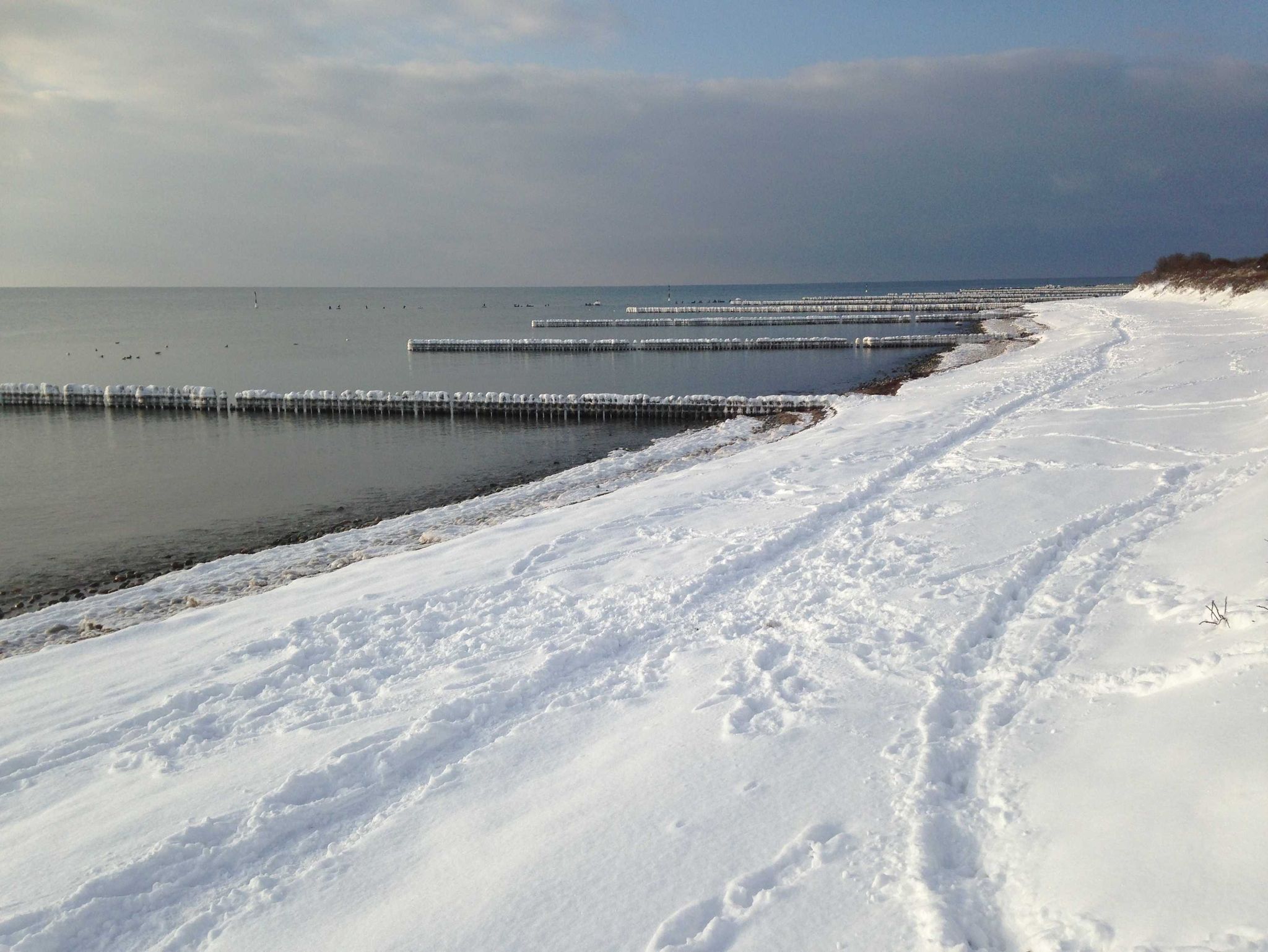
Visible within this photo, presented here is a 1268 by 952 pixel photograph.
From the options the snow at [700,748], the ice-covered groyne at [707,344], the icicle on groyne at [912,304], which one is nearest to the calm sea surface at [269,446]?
the ice-covered groyne at [707,344]

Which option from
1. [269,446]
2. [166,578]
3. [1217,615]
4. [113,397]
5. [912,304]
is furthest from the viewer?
[912,304]

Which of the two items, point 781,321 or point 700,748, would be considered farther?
point 781,321

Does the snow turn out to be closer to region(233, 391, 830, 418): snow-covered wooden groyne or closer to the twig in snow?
the twig in snow

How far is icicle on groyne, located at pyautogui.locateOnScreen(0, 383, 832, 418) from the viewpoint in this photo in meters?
32.9

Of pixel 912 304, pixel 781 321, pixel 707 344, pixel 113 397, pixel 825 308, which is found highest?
pixel 912 304

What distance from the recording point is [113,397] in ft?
130

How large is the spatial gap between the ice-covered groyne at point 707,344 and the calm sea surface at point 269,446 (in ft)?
8.69

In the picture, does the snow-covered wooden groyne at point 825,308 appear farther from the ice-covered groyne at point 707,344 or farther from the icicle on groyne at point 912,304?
the ice-covered groyne at point 707,344

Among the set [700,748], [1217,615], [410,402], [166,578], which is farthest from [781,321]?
[700,748]

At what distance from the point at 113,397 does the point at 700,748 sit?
143 ft

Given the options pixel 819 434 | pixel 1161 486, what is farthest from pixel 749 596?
pixel 819 434

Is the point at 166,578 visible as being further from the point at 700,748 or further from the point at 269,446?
the point at 269,446

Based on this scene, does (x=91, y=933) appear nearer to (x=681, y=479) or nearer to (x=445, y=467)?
(x=681, y=479)

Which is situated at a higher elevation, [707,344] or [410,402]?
[707,344]
